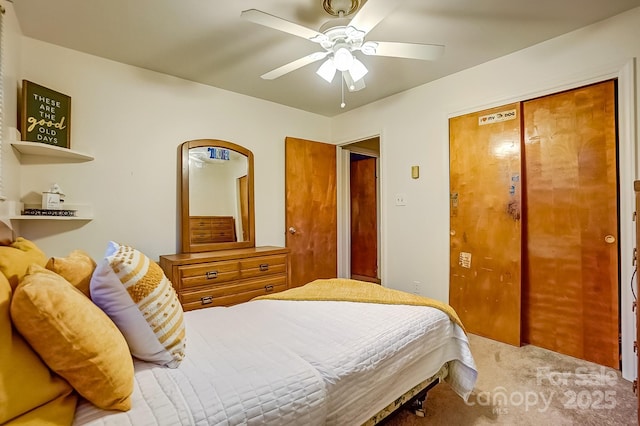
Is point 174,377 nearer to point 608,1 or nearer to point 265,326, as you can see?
point 265,326

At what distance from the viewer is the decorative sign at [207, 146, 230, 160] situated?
3053mm

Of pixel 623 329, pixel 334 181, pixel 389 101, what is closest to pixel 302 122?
pixel 334 181

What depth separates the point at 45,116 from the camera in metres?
2.15

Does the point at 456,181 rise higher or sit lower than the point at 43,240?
higher

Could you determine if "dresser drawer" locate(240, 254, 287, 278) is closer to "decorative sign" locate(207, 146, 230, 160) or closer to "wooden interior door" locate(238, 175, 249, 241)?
"wooden interior door" locate(238, 175, 249, 241)

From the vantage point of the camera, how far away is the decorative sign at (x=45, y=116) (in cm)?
204

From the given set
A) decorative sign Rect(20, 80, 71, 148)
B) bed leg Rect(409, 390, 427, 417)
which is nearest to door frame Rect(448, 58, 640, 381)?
A: bed leg Rect(409, 390, 427, 417)

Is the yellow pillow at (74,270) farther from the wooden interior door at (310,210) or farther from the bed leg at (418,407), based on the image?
the wooden interior door at (310,210)

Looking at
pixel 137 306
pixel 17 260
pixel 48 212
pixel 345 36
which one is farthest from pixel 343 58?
pixel 48 212

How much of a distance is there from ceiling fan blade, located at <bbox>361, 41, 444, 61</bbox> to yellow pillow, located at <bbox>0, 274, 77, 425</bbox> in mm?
2005

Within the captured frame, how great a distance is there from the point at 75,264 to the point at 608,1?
10.3 ft

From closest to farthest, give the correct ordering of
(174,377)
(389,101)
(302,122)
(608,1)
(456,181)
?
(174,377) < (608,1) < (456,181) < (389,101) < (302,122)

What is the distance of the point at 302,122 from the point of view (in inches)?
151

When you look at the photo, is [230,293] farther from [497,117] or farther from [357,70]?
[497,117]
